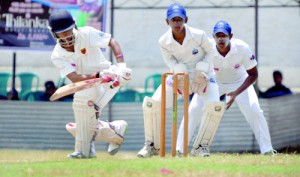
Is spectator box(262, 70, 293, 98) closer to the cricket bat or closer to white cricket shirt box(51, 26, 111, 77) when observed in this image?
white cricket shirt box(51, 26, 111, 77)

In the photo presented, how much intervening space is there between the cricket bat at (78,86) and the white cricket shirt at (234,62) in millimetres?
2168

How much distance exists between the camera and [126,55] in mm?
23172

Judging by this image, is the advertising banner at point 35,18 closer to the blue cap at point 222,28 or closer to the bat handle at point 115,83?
the blue cap at point 222,28

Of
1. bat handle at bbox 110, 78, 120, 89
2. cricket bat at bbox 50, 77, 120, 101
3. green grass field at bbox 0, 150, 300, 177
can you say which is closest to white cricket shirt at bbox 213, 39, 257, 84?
bat handle at bbox 110, 78, 120, 89

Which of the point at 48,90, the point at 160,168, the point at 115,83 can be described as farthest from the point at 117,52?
the point at 48,90

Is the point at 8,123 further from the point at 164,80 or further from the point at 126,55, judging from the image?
the point at 164,80

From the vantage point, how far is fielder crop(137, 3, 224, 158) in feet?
46.0

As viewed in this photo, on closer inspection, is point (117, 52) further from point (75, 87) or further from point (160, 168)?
point (160, 168)

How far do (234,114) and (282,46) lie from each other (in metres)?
4.46

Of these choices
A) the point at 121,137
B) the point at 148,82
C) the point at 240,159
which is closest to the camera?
the point at 240,159

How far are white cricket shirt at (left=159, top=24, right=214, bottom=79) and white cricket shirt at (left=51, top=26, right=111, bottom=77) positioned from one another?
2.34 feet

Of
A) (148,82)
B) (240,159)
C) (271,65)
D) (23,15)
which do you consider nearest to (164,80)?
(240,159)

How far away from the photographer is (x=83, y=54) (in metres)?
14.2

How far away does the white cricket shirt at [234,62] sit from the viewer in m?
15.6
